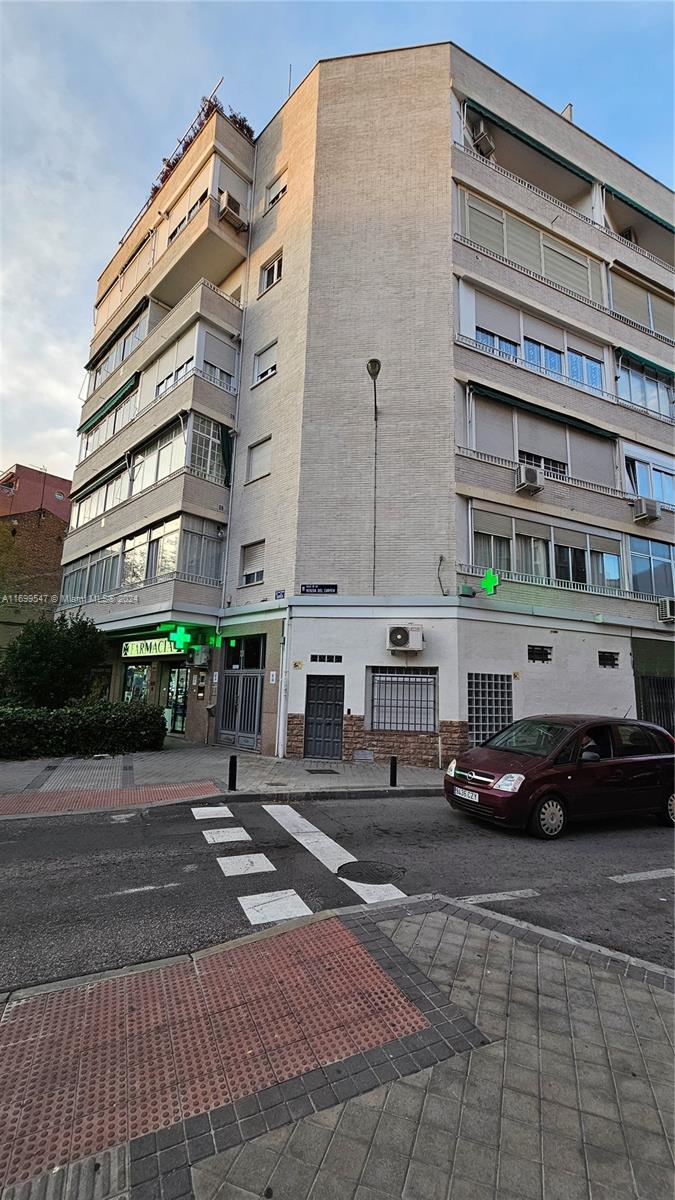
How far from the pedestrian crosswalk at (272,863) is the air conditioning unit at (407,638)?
552 centimetres

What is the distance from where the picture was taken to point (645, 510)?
17.0m

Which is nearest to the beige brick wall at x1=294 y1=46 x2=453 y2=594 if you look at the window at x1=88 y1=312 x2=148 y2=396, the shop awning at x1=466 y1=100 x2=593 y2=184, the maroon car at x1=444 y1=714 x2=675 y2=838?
the shop awning at x1=466 y1=100 x2=593 y2=184

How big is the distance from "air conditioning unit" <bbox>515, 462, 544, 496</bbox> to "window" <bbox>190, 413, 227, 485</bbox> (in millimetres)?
9143

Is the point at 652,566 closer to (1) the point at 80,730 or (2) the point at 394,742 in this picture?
(2) the point at 394,742

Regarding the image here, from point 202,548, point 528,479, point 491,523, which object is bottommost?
point 202,548

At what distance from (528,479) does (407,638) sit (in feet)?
19.2

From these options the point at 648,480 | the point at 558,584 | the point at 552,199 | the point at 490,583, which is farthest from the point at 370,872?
the point at 552,199

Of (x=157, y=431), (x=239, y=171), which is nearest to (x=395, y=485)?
(x=157, y=431)

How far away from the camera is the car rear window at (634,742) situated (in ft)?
25.7

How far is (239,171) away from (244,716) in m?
19.3

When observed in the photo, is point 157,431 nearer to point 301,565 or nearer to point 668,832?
point 301,565

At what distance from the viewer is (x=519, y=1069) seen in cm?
256

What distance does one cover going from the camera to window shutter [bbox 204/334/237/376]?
17.9 meters

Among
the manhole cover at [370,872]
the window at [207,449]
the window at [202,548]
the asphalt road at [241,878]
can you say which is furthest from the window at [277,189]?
the manhole cover at [370,872]
